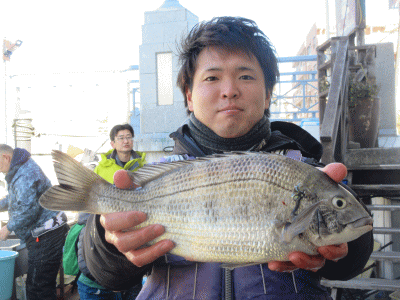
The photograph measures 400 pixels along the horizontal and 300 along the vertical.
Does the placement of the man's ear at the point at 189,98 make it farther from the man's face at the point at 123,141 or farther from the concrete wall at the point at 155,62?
the concrete wall at the point at 155,62

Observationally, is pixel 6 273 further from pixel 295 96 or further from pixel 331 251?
pixel 295 96

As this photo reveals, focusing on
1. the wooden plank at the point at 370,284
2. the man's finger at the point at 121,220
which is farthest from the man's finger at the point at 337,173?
the wooden plank at the point at 370,284

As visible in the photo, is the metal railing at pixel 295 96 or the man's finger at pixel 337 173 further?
the metal railing at pixel 295 96

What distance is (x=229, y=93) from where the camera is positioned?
167 centimetres

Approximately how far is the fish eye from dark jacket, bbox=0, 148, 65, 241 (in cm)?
419

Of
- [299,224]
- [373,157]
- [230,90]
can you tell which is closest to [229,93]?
[230,90]

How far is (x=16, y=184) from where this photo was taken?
4363 mm

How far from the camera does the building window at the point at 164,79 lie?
691 centimetres

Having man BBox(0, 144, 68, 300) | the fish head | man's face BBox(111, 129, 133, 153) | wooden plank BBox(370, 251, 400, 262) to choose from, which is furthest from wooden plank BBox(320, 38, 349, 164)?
man BBox(0, 144, 68, 300)

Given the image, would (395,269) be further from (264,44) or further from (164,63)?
(164,63)

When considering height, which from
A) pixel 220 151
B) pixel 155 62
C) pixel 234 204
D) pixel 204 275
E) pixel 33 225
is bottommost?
pixel 33 225

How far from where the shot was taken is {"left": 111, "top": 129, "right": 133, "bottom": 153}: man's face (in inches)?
199

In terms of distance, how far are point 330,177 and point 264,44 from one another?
1012mm

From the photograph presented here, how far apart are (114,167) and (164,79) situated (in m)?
3.06
